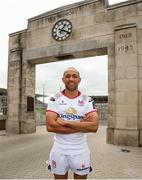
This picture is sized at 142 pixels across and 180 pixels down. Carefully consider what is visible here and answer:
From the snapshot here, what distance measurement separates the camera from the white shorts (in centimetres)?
257

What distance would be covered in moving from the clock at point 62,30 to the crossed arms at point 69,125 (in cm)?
1047

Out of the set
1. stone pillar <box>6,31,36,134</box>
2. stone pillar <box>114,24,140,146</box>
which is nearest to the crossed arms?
stone pillar <box>114,24,140,146</box>

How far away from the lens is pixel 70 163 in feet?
8.54

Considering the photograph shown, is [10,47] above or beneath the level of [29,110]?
above

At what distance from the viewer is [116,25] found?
11.1 meters

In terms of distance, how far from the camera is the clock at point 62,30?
41.5 ft

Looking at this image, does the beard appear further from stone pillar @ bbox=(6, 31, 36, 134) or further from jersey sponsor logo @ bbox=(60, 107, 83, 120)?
stone pillar @ bbox=(6, 31, 36, 134)

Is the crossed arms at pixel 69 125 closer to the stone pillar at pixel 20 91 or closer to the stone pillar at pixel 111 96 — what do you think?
the stone pillar at pixel 111 96

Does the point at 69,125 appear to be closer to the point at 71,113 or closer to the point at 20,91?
the point at 71,113

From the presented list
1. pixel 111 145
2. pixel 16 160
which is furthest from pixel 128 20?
pixel 16 160

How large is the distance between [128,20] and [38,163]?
7.52 meters

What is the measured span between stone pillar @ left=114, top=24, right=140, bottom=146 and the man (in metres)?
7.81

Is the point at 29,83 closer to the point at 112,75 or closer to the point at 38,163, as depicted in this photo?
the point at 112,75

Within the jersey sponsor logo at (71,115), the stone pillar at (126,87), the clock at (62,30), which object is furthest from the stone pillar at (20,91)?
the jersey sponsor logo at (71,115)
